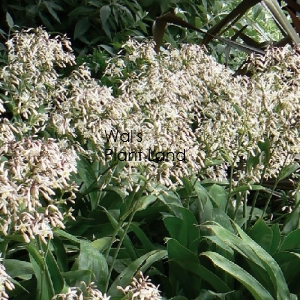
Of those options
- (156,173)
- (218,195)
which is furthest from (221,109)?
(156,173)

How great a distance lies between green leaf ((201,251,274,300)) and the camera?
183 centimetres

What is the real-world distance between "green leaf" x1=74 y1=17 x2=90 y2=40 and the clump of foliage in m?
1.58

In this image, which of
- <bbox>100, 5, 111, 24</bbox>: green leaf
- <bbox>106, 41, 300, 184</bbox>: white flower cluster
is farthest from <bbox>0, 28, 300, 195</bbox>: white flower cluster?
<bbox>100, 5, 111, 24</bbox>: green leaf

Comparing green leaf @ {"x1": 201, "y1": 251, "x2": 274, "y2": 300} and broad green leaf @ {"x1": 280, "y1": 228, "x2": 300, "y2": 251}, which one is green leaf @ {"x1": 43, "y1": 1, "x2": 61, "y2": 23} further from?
green leaf @ {"x1": 201, "y1": 251, "x2": 274, "y2": 300}

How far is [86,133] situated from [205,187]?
3.09 ft

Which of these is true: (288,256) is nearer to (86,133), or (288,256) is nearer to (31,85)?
(86,133)

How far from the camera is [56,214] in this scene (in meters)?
1.40

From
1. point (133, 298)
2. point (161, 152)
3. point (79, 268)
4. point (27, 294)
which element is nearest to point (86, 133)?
point (161, 152)

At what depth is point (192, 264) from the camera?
2014 millimetres

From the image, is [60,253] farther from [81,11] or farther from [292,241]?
[81,11]

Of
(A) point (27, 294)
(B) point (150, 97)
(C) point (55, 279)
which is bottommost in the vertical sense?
(A) point (27, 294)

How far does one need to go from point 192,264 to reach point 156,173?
0.52 m

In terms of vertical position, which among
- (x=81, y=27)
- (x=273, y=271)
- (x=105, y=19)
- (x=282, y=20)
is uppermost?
(x=282, y=20)

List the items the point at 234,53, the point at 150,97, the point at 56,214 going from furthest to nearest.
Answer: the point at 234,53, the point at 150,97, the point at 56,214
